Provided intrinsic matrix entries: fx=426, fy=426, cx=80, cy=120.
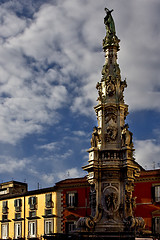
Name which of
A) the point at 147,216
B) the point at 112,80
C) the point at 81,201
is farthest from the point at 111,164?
the point at 81,201

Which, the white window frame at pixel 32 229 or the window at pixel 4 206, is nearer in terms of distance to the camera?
the white window frame at pixel 32 229

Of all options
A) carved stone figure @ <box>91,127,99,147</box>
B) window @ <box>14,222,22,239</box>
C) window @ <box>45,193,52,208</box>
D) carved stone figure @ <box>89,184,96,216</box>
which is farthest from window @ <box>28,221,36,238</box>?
carved stone figure @ <box>91,127,99,147</box>

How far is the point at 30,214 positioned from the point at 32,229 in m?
2.04

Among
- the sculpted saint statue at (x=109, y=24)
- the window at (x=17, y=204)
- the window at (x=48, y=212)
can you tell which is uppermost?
the sculpted saint statue at (x=109, y=24)

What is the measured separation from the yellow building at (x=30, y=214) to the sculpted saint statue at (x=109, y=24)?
91.6ft

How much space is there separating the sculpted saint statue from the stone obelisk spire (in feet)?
8.97

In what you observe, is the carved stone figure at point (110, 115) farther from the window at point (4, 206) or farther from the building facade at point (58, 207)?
the window at point (4, 206)

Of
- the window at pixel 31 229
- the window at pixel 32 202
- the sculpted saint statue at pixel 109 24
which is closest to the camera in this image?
the sculpted saint statue at pixel 109 24

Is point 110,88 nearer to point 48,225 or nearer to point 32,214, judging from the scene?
point 48,225

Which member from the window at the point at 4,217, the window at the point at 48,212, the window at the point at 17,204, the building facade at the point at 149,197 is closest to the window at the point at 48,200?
the window at the point at 48,212

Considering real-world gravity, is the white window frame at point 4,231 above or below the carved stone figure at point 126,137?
below

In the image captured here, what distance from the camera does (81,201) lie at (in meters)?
52.1

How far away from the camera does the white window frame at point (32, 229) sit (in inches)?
2239

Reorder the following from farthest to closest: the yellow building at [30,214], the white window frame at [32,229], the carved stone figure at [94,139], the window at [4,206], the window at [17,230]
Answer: the window at [4,206]
the window at [17,230]
the white window frame at [32,229]
the yellow building at [30,214]
the carved stone figure at [94,139]
